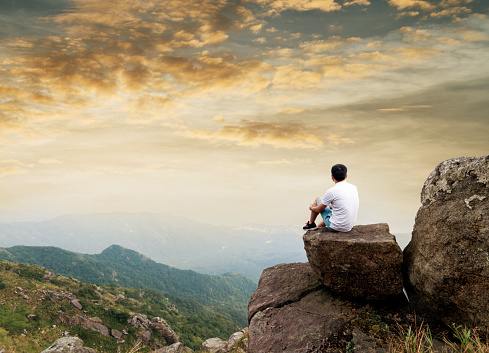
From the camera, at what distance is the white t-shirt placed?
9.77 metres

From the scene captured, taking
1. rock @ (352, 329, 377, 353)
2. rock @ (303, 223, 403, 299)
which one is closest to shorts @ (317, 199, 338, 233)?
rock @ (303, 223, 403, 299)

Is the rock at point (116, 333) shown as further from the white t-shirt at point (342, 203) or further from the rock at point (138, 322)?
the white t-shirt at point (342, 203)

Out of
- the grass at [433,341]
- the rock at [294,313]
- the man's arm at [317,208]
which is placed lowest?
the rock at [294,313]

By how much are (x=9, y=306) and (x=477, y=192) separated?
4122 inches

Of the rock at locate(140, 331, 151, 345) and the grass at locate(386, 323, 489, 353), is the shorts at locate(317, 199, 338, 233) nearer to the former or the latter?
the grass at locate(386, 323, 489, 353)

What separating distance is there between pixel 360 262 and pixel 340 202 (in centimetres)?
227

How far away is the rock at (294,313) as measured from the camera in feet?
28.9

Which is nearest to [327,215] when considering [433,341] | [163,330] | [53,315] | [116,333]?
[433,341]

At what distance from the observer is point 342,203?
9.84 m

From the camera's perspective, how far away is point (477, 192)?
7539 millimetres

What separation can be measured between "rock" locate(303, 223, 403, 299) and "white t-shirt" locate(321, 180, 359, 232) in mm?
416

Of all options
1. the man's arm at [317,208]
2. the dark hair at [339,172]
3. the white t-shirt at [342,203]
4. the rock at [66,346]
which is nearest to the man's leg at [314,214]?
the man's arm at [317,208]

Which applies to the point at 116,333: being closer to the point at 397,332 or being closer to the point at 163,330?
the point at 163,330

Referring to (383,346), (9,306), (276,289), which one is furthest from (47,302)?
(383,346)
